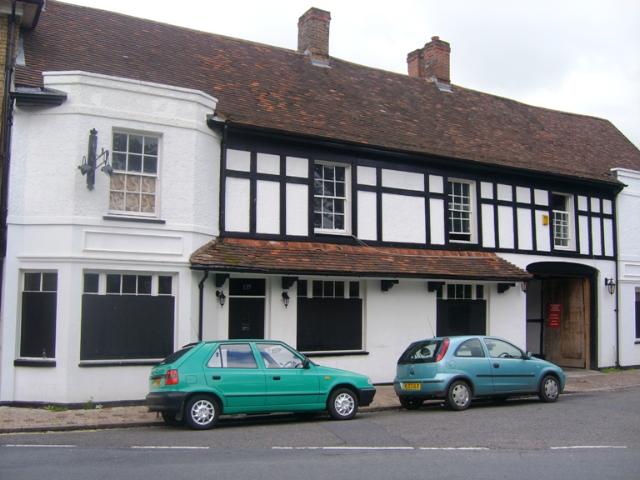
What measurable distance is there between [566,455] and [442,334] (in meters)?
10.0

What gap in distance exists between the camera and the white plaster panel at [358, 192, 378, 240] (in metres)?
18.6

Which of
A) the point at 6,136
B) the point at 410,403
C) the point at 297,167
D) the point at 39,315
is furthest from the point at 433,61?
the point at 39,315

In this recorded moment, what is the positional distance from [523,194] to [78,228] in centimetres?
1282

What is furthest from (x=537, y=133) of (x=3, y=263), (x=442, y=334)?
(x=3, y=263)

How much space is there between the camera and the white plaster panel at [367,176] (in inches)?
738

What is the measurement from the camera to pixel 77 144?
1469 cm

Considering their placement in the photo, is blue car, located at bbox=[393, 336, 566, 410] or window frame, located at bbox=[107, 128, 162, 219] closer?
blue car, located at bbox=[393, 336, 566, 410]

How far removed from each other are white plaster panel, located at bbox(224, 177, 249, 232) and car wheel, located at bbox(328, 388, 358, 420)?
5.26 meters

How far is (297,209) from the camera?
1772 cm

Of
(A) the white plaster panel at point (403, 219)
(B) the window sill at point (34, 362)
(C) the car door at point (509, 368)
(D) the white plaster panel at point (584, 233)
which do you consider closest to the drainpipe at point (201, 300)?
(B) the window sill at point (34, 362)

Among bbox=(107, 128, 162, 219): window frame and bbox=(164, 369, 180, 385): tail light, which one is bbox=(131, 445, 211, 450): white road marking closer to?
bbox=(164, 369, 180, 385): tail light

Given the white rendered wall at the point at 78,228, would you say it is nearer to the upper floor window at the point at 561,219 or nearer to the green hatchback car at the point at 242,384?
the green hatchback car at the point at 242,384

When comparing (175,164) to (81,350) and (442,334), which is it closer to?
(81,350)

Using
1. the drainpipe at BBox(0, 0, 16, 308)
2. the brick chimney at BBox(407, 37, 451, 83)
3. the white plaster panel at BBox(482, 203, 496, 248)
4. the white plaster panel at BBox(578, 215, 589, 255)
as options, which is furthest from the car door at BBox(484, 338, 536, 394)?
the brick chimney at BBox(407, 37, 451, 83)
